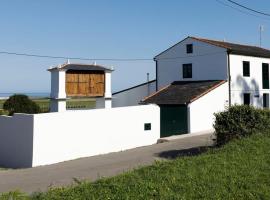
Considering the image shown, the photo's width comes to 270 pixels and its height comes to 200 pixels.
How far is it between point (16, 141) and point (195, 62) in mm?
18002

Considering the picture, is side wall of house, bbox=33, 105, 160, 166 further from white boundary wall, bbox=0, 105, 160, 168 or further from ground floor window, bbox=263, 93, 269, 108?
ground floor window, bbox=263, 93, 269, 108

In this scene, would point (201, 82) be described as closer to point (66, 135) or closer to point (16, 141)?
point (66, 135)

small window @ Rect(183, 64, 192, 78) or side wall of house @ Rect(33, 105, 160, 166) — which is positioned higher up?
small window @ Rect(183, 64, 192, 78)

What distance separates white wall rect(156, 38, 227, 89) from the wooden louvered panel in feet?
21.5

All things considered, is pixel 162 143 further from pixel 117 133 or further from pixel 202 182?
pixel 202 182

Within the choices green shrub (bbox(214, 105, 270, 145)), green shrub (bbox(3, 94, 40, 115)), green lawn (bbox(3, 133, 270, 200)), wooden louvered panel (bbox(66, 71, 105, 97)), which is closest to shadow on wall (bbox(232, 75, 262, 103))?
wooden louvered panel (bbox(66, 71, 105, 97))

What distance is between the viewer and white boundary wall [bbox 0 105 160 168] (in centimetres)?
1554

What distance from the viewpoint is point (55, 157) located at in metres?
16.2

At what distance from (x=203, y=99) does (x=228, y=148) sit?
1350 centimetres

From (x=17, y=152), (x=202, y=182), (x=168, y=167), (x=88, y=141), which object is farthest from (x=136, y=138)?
(x=202, y=182)

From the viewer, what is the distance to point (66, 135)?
16.5 m


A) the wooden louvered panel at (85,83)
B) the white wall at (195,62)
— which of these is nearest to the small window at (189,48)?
the white wall at (195,62)

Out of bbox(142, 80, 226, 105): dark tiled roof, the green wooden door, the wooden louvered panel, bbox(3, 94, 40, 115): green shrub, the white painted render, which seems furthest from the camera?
bbox(3, 94, 40, 115): green shrub

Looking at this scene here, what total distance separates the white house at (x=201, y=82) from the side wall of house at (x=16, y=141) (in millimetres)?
9320
